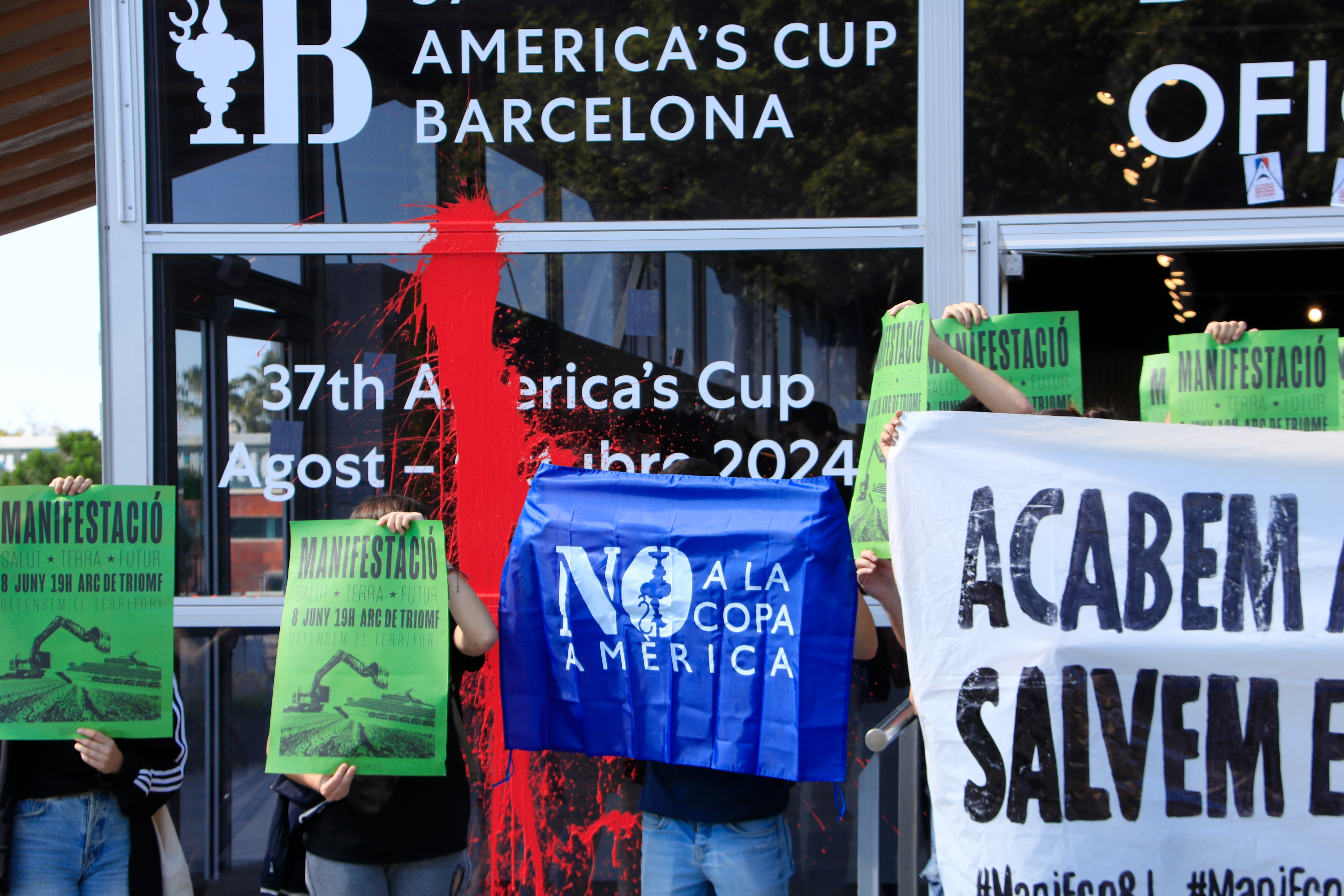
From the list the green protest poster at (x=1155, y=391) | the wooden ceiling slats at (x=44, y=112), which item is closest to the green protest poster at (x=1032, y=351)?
the green protest poster at (x=1155, y=391)

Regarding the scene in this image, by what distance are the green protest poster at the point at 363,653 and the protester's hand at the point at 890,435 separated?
1.13 m

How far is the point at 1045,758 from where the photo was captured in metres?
2.37

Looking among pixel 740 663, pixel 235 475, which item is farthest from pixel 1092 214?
pixel 235 475

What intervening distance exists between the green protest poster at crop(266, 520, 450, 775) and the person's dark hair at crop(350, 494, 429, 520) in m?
0.06

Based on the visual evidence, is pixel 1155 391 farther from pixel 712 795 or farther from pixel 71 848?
pixel 71 848

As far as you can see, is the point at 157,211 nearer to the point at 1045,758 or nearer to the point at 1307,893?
the point at 1045,758

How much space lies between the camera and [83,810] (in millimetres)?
2744

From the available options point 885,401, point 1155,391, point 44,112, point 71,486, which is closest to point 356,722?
point 71,486

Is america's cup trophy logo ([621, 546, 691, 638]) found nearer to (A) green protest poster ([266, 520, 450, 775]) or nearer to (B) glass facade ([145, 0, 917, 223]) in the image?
(A) green protest poster ([266, 520, 450, 775])

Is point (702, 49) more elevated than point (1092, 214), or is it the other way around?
point (702, 49)

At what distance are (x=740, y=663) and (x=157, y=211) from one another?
8.56 feet

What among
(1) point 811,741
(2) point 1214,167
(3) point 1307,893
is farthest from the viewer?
(2) point 1214,167

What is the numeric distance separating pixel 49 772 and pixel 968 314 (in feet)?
9.19

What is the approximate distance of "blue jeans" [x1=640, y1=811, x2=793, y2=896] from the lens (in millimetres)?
2621
